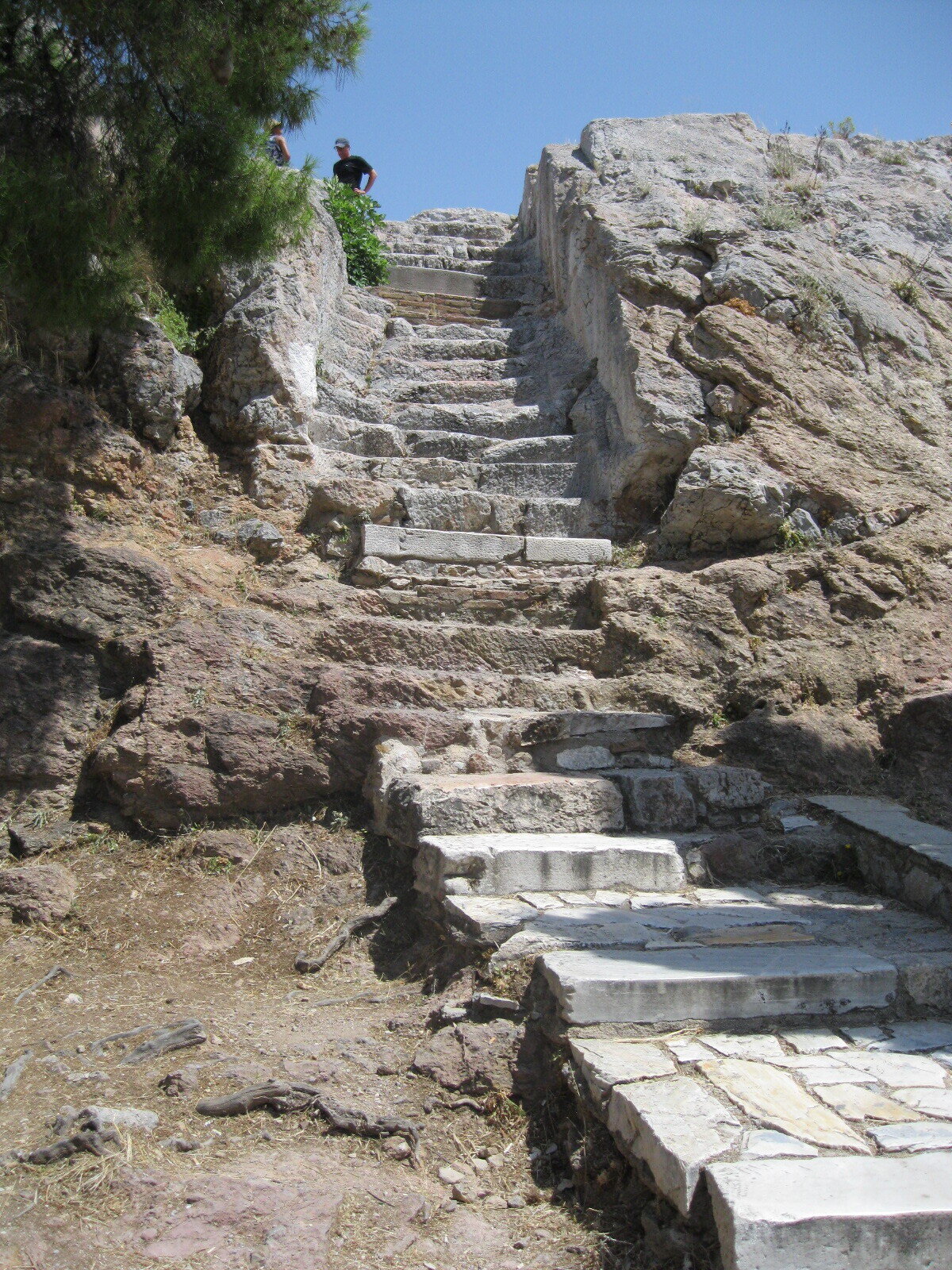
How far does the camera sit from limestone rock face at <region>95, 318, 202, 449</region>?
5035 mm

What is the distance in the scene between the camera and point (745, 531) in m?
5.60

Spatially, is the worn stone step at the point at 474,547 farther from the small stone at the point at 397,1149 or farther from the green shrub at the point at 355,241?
the green shrub at the point at 355,241

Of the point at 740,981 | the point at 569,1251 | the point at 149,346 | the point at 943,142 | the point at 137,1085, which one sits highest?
the point at 943,142

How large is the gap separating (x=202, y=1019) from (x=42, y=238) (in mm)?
3096

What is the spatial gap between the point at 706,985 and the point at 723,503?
3.35 metres

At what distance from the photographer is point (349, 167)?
11.1m

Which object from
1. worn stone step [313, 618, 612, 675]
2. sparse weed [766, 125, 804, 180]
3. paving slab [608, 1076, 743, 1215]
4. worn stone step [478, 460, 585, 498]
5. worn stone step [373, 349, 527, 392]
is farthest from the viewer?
sparse weed [766, 125, 804, 180]

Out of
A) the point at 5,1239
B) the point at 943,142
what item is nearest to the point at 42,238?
the point at 5,1239

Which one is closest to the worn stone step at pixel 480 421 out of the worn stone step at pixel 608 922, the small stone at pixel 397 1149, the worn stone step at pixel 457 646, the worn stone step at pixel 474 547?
the worn stone step at pixel 474 547

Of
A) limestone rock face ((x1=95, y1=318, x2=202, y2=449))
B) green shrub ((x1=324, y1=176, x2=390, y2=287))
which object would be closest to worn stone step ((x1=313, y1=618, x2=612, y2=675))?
limestone rock face ((x1=95, y1=318, x2=202, y2=449))

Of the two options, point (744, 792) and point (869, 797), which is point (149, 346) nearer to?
point (744, 792)

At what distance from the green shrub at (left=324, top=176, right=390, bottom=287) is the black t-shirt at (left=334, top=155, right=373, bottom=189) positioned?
122 inches

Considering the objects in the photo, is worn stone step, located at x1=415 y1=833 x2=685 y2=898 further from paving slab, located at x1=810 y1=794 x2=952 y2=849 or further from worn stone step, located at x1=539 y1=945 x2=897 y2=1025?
paving slab, located at x1=810 y1=794 x2=952 y2=849

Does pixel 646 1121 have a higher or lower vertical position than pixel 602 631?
lower
